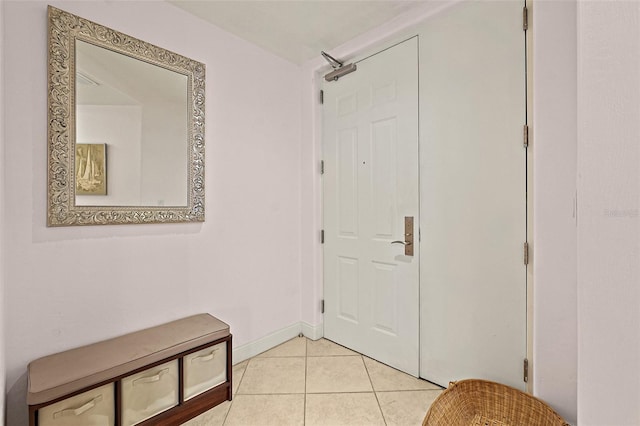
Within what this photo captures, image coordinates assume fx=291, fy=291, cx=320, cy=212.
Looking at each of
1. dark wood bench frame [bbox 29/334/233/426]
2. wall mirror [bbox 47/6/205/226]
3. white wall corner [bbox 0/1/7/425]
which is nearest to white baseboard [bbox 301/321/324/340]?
dark wood bench frame [bbox 29/334/233/426]

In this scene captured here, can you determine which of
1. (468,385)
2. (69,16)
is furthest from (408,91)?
(69,16)

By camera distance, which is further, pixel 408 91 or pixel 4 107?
pixel 408 91

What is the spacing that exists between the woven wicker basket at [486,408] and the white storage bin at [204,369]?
3.75 feet

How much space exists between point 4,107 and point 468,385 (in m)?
2.62

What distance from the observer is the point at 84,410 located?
1.25 m

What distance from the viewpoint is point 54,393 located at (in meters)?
1.18

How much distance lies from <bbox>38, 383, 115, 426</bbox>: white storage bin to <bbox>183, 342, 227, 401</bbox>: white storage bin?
1.13 feet

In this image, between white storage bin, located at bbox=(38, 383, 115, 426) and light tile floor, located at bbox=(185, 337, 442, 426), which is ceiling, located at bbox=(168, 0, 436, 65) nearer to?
white storage bin, located at bbox=(38, 383, 115, 426)

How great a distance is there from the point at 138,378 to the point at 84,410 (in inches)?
8.4

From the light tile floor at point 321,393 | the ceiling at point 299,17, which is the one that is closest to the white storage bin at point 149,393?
the light tile floor at point 321,393

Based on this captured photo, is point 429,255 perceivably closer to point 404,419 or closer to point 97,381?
point 404,419

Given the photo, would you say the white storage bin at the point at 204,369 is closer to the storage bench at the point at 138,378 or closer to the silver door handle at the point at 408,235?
the storage bench at the point at 138,378

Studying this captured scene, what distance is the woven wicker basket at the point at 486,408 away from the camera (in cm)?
135

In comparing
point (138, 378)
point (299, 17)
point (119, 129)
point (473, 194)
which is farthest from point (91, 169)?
point (473, 194)
